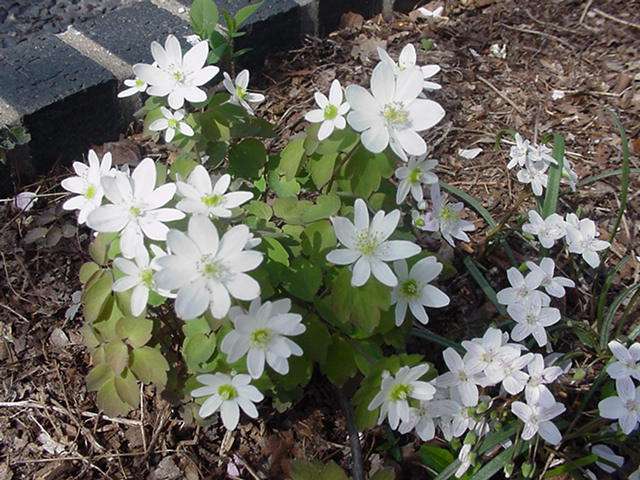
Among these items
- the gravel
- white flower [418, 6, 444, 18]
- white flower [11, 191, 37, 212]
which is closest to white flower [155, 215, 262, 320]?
white flower [11, 191, 37, 212]

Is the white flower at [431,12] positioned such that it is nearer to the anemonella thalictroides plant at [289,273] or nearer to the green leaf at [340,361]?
the anemonella thalictroides plant at [289,273]

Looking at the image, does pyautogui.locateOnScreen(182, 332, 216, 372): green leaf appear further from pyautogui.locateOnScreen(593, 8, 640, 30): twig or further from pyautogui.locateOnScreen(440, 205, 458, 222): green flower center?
pyautogui.locateOnScreen(593, 8, 640, 30): twig

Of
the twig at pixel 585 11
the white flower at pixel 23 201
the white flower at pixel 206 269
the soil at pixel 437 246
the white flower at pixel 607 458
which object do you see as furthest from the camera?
the twig at pixel 585 11

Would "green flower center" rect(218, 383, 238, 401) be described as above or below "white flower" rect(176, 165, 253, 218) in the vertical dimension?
below

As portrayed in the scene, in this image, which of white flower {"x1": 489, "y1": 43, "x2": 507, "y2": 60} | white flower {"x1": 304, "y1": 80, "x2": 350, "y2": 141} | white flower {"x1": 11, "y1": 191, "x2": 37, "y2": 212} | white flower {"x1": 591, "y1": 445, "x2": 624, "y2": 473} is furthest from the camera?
white flower {"x1": 489, "y1": 43, "x2": 507, "y2": 60}

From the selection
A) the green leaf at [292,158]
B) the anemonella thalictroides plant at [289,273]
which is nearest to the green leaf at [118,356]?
the anemonella thalictroides plant at [289,273]

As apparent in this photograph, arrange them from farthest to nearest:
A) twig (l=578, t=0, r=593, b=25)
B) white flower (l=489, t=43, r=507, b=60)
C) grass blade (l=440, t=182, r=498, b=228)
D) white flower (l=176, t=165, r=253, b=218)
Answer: twig (l=578, t=0, r=593, b=25) < white flower (l=489, t=43, r=507, b=60) < grass blade (l=440, t=182, r=498, b=228) < white flower (l=176, t=165, r=253, b=218)

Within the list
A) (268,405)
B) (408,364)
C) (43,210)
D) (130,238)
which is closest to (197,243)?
(130,238)

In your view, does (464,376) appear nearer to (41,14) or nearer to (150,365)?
(150,365)

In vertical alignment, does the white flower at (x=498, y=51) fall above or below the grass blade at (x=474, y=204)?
below

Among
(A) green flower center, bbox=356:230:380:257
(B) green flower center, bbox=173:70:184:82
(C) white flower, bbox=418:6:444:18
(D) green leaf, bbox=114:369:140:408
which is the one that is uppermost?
(B) green flower center, bbox=173:70:184:82
